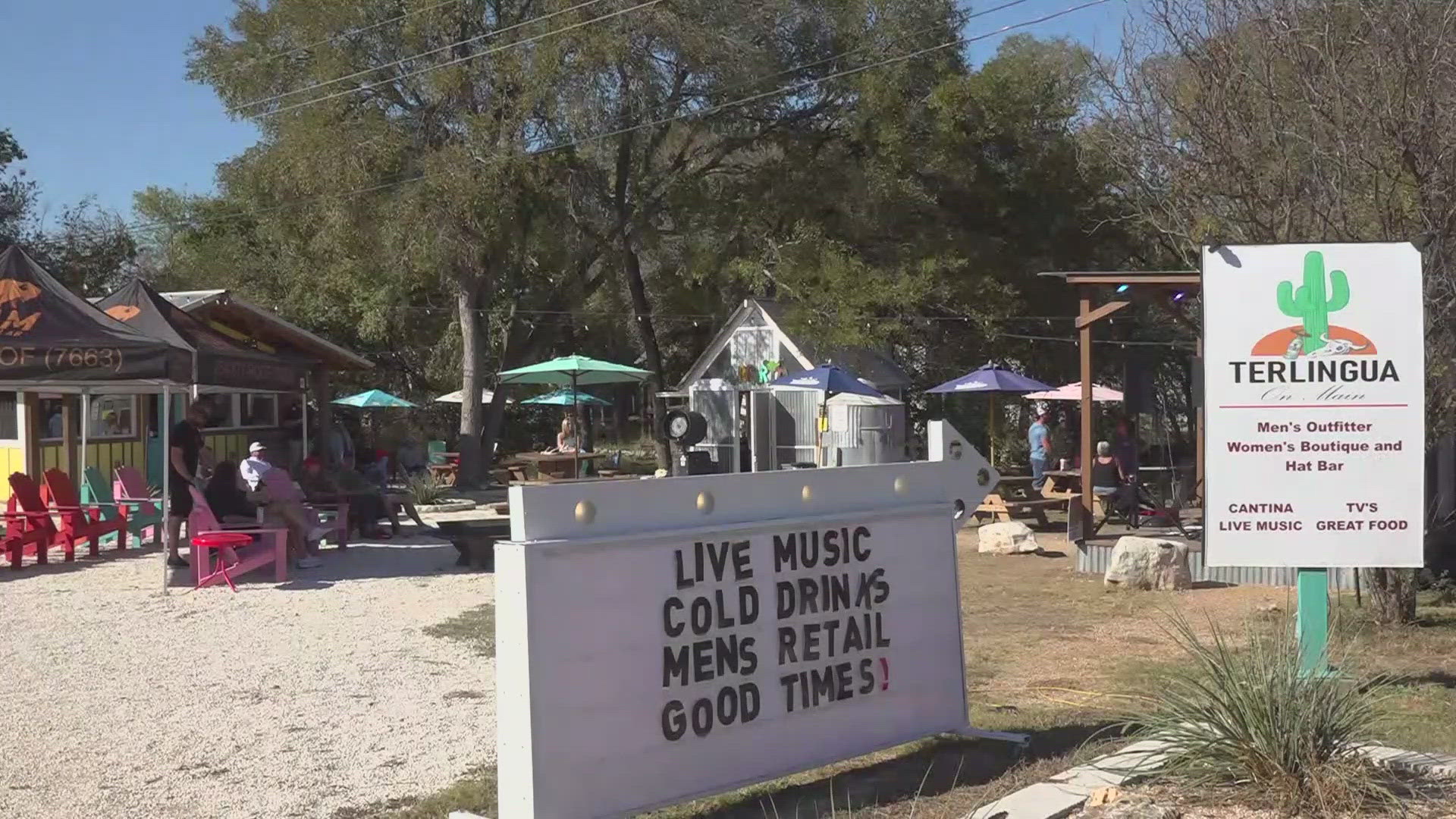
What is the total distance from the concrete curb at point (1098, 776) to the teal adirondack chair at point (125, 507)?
11.9 metres

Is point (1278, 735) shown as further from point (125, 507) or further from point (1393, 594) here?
point (125, 507)

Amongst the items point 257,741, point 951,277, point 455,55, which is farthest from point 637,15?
point 257,741

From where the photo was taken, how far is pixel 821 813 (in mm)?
5324

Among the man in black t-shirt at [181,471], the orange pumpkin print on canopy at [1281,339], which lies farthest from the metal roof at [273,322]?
the orange pumpkin print on canopy at [1281,339]

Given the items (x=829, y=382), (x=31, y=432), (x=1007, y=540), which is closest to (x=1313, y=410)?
(x=1007, y=540)

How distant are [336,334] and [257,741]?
2731 centimetres

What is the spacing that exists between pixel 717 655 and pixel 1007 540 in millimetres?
10488

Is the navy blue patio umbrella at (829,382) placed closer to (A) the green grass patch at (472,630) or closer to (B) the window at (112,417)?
(B) the window at (112,417)

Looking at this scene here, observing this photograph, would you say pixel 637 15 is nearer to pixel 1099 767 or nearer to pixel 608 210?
pixel 608 210

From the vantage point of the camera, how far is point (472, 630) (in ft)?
32.5

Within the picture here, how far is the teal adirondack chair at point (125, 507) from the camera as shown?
14.8 m

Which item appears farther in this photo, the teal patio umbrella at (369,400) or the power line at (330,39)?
the teal patio umbrella at (369,400)

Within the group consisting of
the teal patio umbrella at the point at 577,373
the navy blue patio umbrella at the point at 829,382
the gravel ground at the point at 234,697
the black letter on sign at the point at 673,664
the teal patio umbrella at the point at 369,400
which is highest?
the teal patio umbrella at the point at 577,373

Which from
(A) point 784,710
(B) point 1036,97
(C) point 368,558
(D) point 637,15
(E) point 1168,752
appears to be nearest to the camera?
(E) point 1168,752
